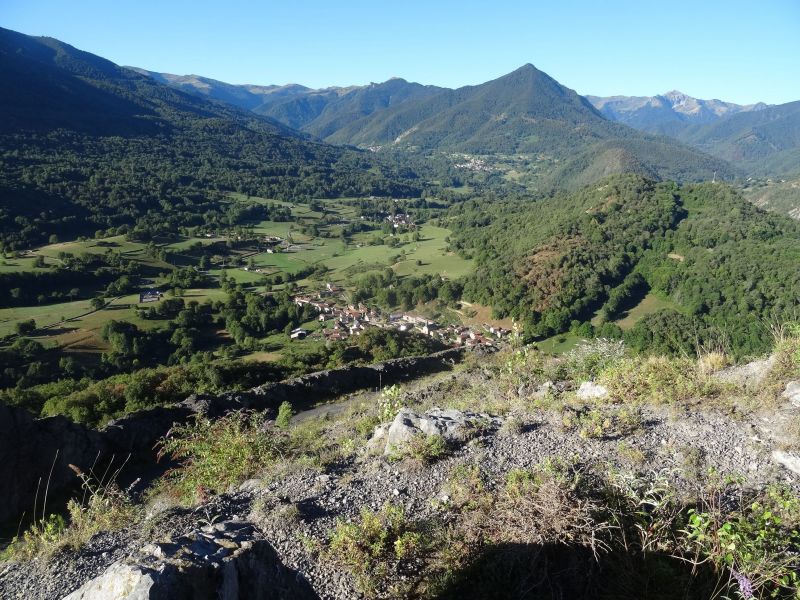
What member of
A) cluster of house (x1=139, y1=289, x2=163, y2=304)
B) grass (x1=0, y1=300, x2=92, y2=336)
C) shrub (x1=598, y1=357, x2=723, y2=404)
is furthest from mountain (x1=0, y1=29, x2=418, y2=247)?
shrub (x1=598, y1=357, x2=723, y2=404)

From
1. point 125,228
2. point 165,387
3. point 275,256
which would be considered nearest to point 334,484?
point 165,387

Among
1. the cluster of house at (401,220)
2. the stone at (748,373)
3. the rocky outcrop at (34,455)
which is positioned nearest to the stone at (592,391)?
the stone at (748,373)

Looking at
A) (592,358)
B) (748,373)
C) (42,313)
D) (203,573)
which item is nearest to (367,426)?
(592,358)

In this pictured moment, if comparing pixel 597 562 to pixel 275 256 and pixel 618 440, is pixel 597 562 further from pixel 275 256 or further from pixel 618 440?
pixel 275 256

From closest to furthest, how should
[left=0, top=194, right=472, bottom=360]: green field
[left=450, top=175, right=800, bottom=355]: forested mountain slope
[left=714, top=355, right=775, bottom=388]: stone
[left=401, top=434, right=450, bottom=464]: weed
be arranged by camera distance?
[left=401, top=434, right=450, bottom=464]: weed → [left=714, top=355, right=775, bottom=388]: stone → [left=0, top=194, right=472, bottom=360]: green field → [left=450, top=175, right=800, bottom=355]: forested mountain slope

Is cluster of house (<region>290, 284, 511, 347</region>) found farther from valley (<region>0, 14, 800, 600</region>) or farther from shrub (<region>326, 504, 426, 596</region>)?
shrub (<region>326, 504, 426, 596</region>)

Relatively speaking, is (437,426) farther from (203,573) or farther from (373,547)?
(203,573)

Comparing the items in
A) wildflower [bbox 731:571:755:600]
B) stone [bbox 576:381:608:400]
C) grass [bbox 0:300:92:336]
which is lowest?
grass [bbox 0:300:92:336]
